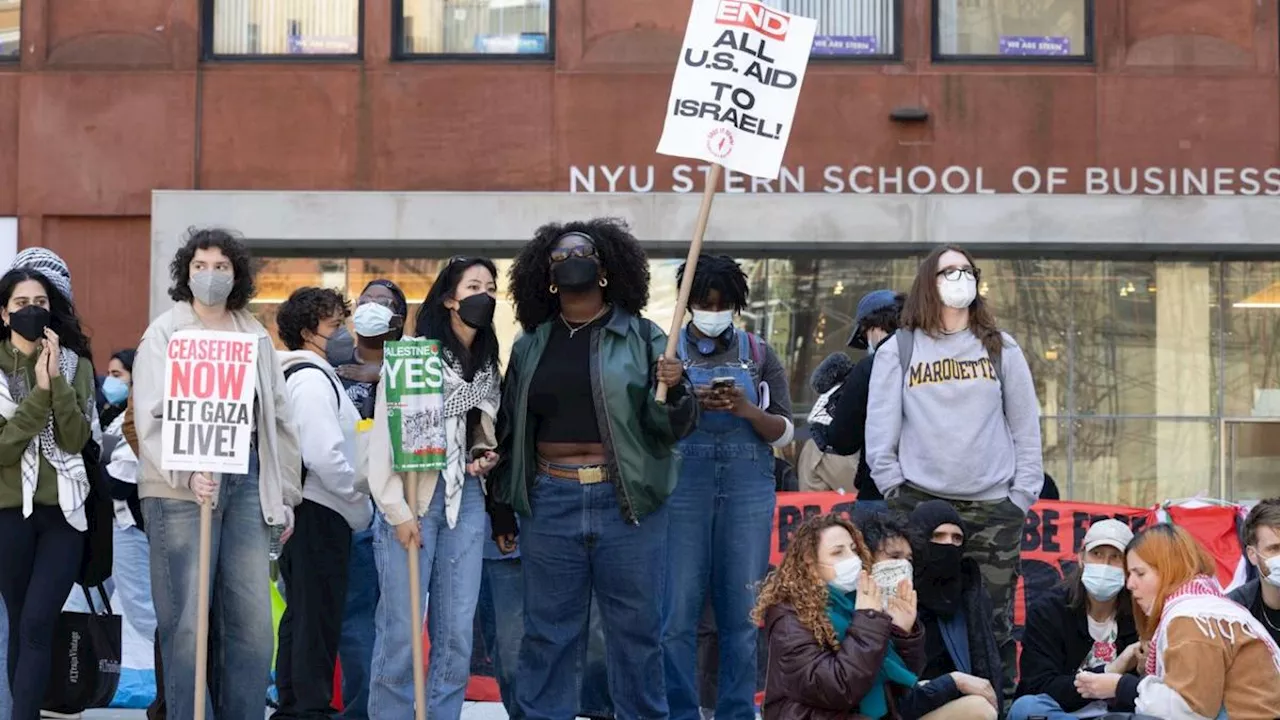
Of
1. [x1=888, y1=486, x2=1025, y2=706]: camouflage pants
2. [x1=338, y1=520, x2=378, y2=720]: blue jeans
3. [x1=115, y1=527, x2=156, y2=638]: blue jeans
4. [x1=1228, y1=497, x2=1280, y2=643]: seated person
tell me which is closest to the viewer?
[x1=1228, y1=497, x2=1280, y2=643]: seated person

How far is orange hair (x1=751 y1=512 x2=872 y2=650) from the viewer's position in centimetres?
759

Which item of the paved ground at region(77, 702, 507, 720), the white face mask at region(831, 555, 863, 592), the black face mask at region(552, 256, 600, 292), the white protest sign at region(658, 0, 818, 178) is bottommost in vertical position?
the paved ground at region(77, 702, 507, 720)

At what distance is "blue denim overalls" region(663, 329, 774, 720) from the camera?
30.0ft

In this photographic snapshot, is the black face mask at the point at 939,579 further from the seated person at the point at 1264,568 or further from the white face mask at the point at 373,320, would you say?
the white face mask at the point at 373,320

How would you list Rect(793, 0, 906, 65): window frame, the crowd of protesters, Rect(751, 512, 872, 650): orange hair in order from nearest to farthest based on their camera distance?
Rect(751, 512, 872, 650): orange hair < the crowd of protesters < Rect(793, 0, 906, 65): window frame

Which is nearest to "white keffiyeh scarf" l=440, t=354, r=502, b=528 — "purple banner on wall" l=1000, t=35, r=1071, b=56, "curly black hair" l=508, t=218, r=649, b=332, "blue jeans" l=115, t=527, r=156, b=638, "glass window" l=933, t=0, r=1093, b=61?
"curly black hair" l=508, t=218, r=649, b=332

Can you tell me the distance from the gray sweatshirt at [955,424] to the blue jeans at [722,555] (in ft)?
1.95

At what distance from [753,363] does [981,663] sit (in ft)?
6.13

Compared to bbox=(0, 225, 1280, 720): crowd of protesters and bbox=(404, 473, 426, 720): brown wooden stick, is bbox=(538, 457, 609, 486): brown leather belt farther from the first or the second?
bbox=(404, 473, 426, 720): brown wooden stick

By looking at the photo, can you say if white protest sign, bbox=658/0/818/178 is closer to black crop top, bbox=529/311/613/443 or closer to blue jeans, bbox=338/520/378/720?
black crop top, bbox=529/311/613/443

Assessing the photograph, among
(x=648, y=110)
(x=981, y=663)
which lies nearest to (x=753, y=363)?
(x=981, y=663)

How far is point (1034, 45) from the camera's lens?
1711cm

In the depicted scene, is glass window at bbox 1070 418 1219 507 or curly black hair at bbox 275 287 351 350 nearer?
curly black hair at bbox 275 287 351 350

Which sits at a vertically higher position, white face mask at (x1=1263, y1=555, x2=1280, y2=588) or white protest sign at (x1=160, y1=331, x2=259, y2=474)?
white protest sign at (x1=160, y1=331, x2=259, y2=474)
